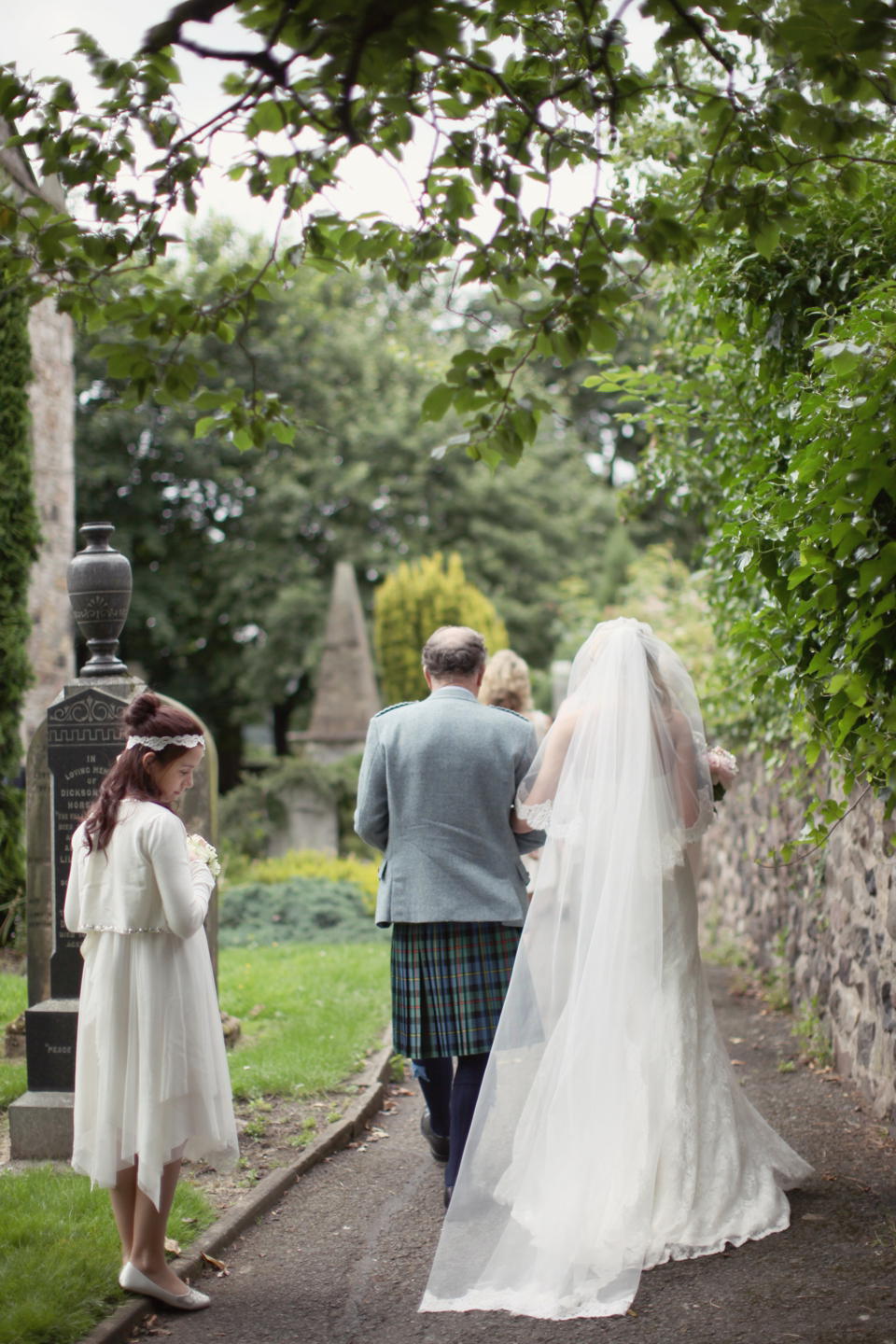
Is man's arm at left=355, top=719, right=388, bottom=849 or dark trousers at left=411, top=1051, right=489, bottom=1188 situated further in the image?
man's arm at left=355, top=719, right=388, bottom=849

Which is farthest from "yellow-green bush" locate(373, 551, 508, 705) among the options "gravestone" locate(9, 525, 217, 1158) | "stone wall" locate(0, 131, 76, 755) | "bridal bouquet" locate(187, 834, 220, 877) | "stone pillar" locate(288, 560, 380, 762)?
"bridal bouquet" locate(187, 834, 220, 877)

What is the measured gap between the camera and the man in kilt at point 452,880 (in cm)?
413

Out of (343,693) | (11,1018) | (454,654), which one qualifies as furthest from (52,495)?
(454,654)

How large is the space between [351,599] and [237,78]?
13235 millimetres

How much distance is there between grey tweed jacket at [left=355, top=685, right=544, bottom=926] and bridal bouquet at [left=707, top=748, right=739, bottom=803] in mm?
694

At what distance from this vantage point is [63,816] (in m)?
4.97

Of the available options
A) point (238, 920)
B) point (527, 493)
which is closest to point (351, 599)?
point (238, 920)

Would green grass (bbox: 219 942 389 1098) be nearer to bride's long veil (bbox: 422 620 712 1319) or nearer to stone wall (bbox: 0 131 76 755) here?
bride's long veil (bbox: 422 620 712 1319)

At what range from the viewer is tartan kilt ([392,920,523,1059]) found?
13.6 feet

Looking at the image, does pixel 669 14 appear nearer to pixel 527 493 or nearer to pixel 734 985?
pixel 734 985

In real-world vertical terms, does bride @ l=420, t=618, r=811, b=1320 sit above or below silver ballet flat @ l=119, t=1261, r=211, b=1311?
above

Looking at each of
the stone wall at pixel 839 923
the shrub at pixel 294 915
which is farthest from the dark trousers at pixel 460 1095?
the shrub at pixel 294 915

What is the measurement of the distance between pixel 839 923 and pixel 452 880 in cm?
269

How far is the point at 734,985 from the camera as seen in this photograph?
8.23 metres
